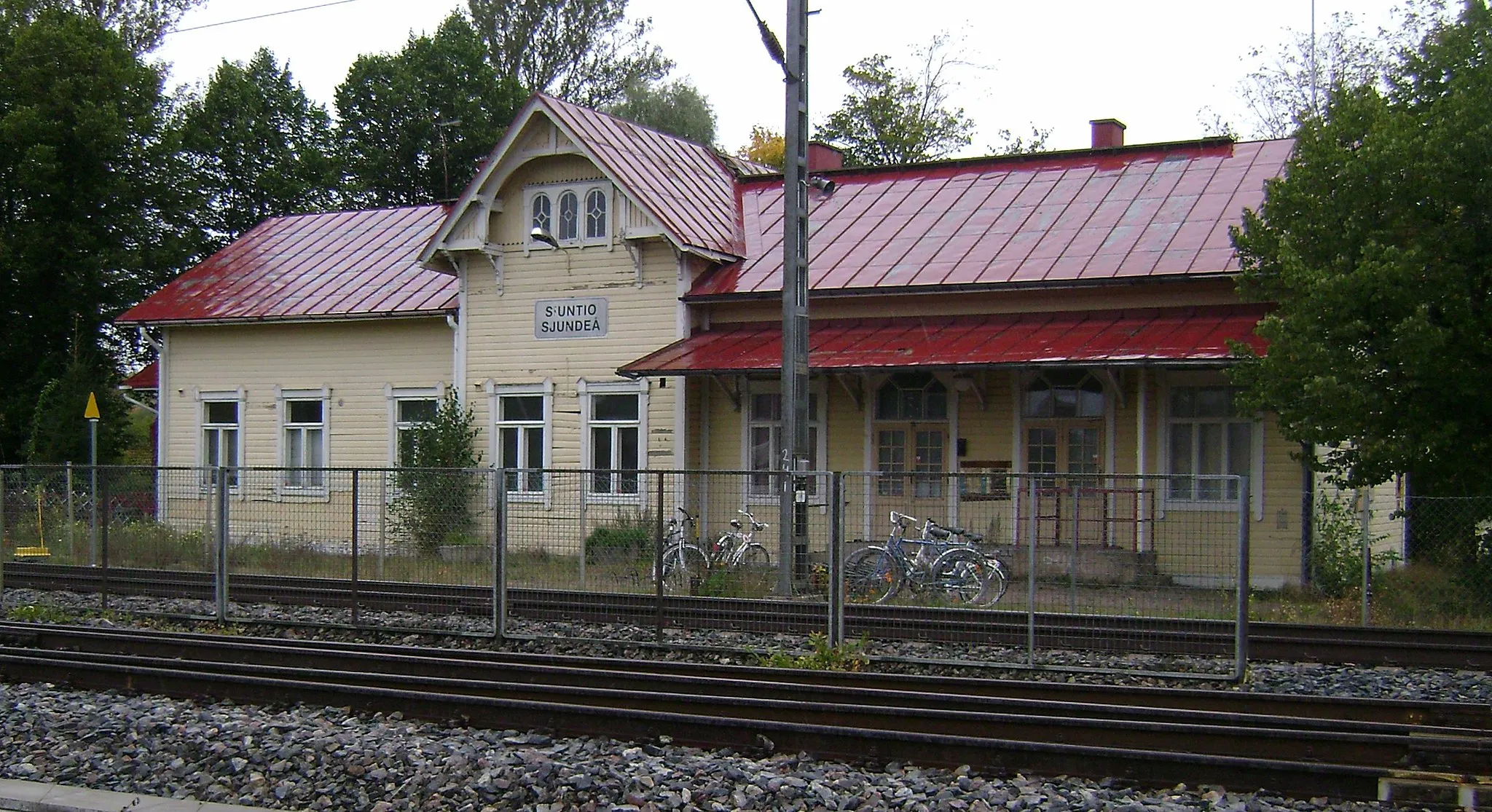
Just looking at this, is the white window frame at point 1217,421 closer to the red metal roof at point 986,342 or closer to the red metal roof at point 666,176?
the red metal roof at point 986,342

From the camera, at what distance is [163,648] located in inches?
523

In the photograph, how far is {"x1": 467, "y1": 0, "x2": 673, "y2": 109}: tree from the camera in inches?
2222

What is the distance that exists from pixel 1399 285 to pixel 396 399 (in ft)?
57.6

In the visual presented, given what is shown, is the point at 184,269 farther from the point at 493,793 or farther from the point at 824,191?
the point at 493,793

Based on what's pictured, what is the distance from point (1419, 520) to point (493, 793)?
1194 cm

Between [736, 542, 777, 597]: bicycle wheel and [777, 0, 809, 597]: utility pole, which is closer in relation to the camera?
[736, 542, 777, 597]: bicycle wheel

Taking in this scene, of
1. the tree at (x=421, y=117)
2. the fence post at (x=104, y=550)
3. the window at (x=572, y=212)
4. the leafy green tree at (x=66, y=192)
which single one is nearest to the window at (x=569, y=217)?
the window at (x=572, y=212)

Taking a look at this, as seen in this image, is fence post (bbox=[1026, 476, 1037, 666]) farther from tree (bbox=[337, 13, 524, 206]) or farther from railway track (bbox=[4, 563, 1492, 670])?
tree (bbox=[337, 13, 524, 206])

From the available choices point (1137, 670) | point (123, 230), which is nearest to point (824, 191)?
point (1137, 670)

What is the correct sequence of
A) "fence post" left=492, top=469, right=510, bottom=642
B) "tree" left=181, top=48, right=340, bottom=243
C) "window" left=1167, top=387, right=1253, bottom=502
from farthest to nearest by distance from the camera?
1. "tree" left=181, top=48, right=340, bottom=243
2. "window" left=1167, top=387, right=1253, bottom=502
3. "fence post" left=492, top=469, right=510, bottom=642

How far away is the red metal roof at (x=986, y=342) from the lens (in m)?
19.0

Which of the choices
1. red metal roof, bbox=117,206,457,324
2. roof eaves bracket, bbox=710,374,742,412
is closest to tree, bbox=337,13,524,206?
red metal roof, bbox=117,206,457,324

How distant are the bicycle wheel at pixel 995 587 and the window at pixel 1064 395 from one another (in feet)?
24.2

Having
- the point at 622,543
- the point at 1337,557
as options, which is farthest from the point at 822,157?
the point at 622,543
